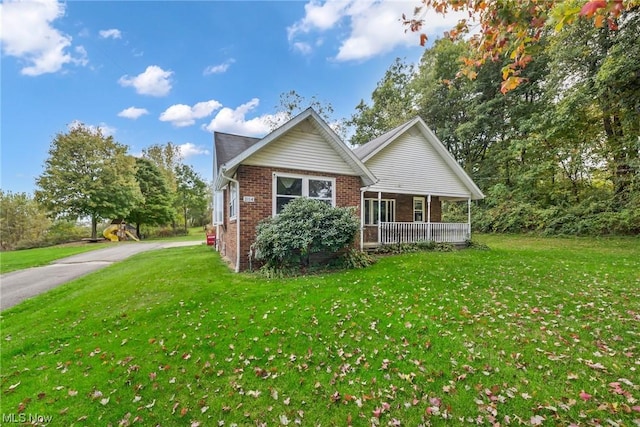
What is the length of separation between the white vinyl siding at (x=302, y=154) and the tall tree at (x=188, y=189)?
1369 inches

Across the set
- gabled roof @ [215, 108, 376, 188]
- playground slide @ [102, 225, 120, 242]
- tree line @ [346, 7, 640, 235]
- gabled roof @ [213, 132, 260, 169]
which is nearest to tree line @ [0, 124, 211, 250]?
playground slide @ [102, 225, 120, 242]

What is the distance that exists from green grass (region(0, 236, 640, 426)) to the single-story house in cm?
328

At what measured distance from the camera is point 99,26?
34.2 ft

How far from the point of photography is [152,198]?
108 feet

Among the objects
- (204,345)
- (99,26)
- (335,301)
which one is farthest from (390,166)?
(99,26)

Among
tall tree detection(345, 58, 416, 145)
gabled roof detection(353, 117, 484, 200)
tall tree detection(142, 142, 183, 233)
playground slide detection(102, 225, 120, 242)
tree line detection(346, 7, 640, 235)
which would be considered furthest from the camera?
tall tree detection(142, 142, 183, 233)

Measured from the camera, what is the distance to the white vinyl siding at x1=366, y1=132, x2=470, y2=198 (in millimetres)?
13703

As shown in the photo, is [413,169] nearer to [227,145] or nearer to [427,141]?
[427,141]

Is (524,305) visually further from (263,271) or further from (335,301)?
(263,271)

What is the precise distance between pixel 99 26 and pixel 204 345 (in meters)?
12.6

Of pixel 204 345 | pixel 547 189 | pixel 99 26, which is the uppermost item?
pixel 99 26

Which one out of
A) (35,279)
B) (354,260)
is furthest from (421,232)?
(35,279)

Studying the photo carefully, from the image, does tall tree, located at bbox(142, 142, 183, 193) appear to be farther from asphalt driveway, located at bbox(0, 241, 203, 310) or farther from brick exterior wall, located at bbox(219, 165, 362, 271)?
brick exterior wall, located at bbox(219, 165, 362, 271)

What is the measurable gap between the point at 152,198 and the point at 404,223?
101 ft
